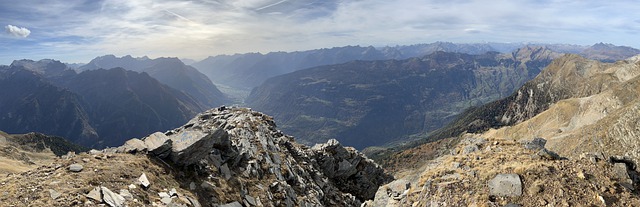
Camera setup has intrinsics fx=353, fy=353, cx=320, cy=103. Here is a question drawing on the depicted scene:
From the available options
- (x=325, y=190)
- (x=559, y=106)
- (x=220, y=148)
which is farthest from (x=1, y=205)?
(x=559, y=106)

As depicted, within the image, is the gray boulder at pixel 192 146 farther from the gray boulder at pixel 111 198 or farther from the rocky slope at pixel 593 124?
the rocky slope at pixel 593 124

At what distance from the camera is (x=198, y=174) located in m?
29.5

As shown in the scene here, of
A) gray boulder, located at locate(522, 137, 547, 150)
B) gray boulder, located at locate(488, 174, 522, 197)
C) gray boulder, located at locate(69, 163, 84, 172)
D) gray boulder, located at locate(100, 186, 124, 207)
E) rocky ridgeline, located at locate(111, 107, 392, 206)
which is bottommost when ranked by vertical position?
rocky ridgeline, located at locate(111, 107, 392, 206)

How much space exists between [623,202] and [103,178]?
28094mm

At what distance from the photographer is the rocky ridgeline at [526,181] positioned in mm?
16781

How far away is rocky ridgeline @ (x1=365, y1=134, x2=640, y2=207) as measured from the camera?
661 inches

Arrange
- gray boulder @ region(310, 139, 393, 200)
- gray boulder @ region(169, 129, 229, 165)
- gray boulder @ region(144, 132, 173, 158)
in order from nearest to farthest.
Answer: gray boulder @ region(144, 132, 173, 158), gray boulder @ region(169, 129, 229, 165), gray boulder @ region(310, 139, 393, 200)

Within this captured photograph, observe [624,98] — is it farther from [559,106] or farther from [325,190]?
[325,190]

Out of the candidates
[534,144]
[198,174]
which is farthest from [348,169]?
[534,144]

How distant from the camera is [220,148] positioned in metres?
35.1

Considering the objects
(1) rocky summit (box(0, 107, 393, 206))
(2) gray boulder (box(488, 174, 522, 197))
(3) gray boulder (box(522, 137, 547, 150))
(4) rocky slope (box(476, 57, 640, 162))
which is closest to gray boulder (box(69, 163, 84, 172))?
(1) rocky summit (box(0, 107, 393, 206))

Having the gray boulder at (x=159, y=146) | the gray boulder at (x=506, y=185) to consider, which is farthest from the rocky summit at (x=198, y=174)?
the gray boulder at (x=506, y=185)

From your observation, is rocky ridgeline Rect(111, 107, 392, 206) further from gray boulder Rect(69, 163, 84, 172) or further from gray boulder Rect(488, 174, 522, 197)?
gray boulder Rect(488, 174, 522, 197)

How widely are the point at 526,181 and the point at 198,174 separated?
78.0 feet
